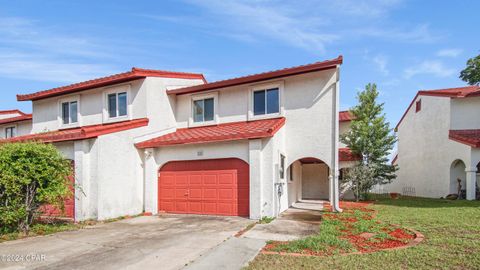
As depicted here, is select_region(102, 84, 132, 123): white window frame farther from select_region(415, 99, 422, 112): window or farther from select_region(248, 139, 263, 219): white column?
select_region(415, 99, 422, 112): window

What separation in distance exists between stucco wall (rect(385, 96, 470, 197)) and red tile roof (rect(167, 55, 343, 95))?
1080 cm

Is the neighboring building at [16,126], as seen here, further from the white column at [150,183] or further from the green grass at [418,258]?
the green grass at [418,258]

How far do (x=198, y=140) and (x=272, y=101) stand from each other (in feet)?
13.3

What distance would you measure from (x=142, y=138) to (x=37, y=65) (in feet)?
21.1

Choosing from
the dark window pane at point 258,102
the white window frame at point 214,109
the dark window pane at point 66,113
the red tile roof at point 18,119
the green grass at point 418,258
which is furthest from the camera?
the red tile roof at point 18,119

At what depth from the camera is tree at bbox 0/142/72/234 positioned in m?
8.34

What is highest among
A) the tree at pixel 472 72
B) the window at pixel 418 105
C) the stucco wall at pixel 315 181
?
the tree at pixel 472 72

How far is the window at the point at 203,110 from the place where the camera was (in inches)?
587

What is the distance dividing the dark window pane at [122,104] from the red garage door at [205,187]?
382 cm

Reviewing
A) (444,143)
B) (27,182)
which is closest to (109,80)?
(27,182)

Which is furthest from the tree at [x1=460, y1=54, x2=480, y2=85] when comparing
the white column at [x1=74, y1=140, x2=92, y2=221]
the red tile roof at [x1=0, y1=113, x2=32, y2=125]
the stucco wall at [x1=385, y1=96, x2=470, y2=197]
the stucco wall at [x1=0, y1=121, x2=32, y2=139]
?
the stucco wall at [x1=0, y1=121, x2=32, y2=139]

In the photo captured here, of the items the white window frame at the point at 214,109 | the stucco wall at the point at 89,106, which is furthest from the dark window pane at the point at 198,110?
the stucco wall at the point at 89,106

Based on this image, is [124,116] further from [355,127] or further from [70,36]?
[355,127]

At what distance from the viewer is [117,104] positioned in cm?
1467
